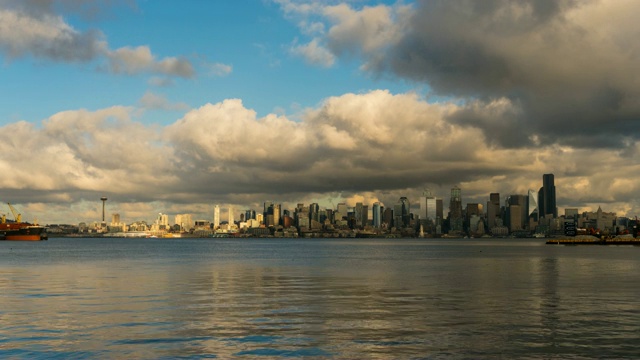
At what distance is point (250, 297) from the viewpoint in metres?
66.3

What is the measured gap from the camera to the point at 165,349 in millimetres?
36625

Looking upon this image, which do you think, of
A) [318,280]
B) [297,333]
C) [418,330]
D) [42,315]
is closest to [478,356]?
[418,330]

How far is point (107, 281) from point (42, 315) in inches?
1525

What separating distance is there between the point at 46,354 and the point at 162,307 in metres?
22.0

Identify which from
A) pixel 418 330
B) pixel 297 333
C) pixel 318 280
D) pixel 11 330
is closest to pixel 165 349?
pixel 297 333

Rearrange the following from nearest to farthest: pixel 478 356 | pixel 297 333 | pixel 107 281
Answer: pixel 478 356 < pixel 297 333 < pixel 107 281

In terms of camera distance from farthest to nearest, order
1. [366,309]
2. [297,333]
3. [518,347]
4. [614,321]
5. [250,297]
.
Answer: [250,297] < [366,309] < [614,321] < [297,333] < [518,347]

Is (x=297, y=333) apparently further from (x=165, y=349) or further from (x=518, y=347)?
(x=518, y=347)

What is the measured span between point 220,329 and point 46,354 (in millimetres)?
12069

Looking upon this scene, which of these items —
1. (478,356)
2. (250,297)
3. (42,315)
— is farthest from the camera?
(250,297)

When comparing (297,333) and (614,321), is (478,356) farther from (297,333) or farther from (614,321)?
(614,321)

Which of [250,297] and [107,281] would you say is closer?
[250,297]

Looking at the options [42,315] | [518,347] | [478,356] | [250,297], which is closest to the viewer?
[478,356]

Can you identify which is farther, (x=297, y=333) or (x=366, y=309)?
(x=366, y=309)
